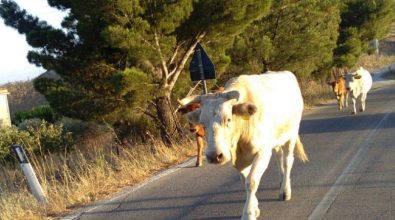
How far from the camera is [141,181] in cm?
1098

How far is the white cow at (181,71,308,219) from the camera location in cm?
609

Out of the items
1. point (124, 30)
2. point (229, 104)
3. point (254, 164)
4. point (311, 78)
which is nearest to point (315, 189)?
point (254, 164)

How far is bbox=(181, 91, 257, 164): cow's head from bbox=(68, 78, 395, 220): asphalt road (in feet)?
5.39

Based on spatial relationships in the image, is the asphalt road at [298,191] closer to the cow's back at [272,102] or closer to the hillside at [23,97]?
the cow's back at [272,102]

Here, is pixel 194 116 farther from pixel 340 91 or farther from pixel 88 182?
pixel 340 91

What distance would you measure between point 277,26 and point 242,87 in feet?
59.3

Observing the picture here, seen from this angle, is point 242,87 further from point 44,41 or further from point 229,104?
point 44,41

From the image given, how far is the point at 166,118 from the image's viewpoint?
1688 cm

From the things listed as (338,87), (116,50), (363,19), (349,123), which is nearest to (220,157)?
(116,50)

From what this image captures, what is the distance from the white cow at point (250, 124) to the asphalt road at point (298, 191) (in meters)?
0.59

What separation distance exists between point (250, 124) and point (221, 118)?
65 centimetres

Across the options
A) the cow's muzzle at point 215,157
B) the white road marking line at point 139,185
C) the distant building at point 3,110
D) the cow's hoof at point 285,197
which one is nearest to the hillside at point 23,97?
the distant building at point 3,110

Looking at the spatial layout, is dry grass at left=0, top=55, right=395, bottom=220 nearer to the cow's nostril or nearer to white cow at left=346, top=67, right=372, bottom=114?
the cow's nostril

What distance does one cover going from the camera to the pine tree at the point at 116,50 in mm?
14836
